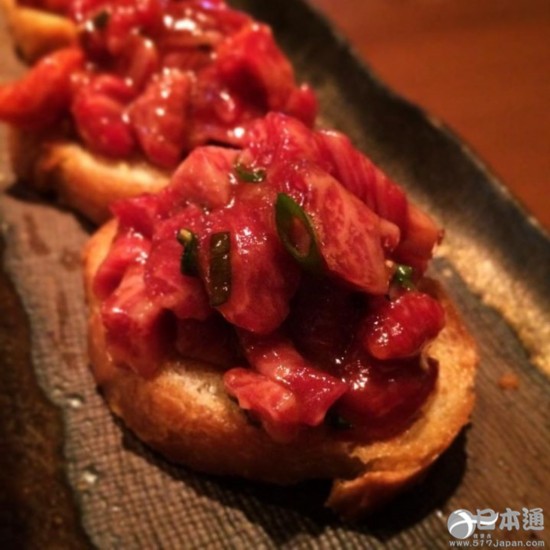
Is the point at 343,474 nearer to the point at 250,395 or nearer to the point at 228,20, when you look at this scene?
the point at 250,395

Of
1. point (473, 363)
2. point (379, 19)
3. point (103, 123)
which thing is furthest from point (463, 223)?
point (379, 19)

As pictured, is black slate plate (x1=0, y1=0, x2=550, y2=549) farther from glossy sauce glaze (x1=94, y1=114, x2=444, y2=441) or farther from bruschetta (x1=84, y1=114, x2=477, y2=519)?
glossy sauce glaze (x1=94, y1=114, x2=444, y2=441)

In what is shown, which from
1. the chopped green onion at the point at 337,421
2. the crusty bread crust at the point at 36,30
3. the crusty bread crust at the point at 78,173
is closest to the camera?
the chopped green onion at the point at 337,421

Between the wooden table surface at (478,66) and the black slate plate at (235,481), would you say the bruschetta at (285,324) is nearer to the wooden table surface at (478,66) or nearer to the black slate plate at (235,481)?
the black slate plate at (235,481)

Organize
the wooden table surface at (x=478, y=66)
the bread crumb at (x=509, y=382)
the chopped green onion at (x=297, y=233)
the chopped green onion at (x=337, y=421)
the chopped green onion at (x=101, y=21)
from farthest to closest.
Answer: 1. the wooden table surface at (x=478, y=66)
2. the chopped green onion at (x=101, y=21)
3. the bread crumb at (x=509, y=382)
4. the chopped green onion at (x=337, y=421)
5. the chopped green onion at (x=297, y=233)

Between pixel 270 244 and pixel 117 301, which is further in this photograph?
pixel 117 301

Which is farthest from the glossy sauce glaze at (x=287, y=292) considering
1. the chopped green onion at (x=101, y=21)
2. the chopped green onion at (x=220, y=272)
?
the chopped green onion at (x=101, y=21)
